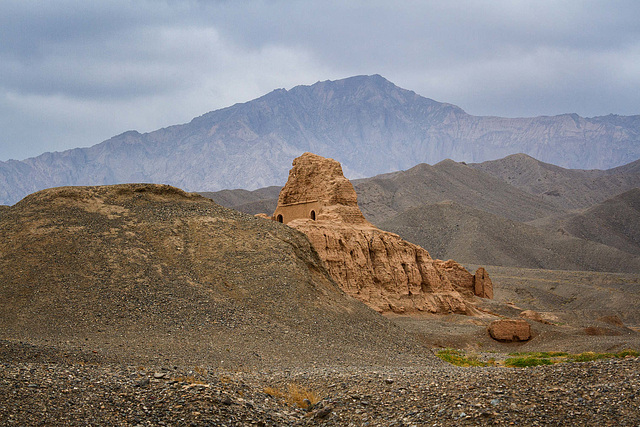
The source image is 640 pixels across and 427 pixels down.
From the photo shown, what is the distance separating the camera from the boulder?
1348 inches

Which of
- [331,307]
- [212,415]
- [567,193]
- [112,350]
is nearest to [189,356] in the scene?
[112,350]

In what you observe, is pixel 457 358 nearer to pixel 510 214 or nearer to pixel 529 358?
pixel 529 358

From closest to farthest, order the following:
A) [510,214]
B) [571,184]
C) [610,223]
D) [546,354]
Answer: [546,354]
[610,223]
[510,214]
[571,184]

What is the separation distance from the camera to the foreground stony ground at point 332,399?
967cm

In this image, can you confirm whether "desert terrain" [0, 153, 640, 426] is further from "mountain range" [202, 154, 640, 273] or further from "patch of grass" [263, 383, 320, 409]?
"mountain range" [202, 154, 640, 273]

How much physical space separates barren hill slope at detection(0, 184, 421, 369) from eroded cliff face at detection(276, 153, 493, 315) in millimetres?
9661

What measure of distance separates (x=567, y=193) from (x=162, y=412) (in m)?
188

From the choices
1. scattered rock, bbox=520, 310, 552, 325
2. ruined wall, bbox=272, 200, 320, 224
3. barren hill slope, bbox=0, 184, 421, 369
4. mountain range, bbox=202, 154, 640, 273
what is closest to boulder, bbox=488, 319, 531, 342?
barren hill slope, bbox=0, 184, 421, 369

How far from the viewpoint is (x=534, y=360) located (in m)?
24.7

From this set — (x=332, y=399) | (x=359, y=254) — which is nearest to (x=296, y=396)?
(x=332, y=399)

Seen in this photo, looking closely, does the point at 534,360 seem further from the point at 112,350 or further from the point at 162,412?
the point at 162,412

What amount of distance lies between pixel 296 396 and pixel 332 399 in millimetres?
922

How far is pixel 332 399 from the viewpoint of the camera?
12414 millimetres

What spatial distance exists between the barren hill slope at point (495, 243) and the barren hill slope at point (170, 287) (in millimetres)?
73333
